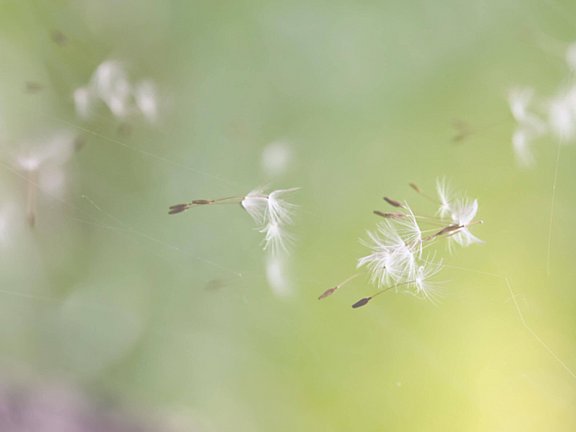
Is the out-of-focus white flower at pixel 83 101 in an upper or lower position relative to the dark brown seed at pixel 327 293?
upper

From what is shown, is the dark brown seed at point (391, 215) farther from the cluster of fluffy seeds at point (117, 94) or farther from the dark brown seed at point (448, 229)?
the cluster of fluffy seeds at point (117, 94)

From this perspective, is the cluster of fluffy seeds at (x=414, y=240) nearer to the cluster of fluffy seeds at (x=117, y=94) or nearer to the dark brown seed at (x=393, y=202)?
the dark brown seed at (x=393, y=202)

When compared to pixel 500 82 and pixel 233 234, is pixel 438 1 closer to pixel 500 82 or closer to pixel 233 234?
pixel 500 82

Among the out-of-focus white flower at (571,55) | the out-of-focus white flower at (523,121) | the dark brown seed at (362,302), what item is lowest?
the dark brown seed at (362,302)

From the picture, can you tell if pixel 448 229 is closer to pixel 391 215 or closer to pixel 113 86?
pixel 391 215

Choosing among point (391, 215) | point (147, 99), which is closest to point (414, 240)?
point (391, 215)

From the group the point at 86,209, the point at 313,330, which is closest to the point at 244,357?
the point at 313,330

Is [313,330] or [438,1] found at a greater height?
[438,1]

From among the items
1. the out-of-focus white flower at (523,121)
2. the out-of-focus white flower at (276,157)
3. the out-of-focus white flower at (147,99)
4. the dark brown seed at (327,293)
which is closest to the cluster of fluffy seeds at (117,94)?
the out-of-focus white flower at (147,99)
